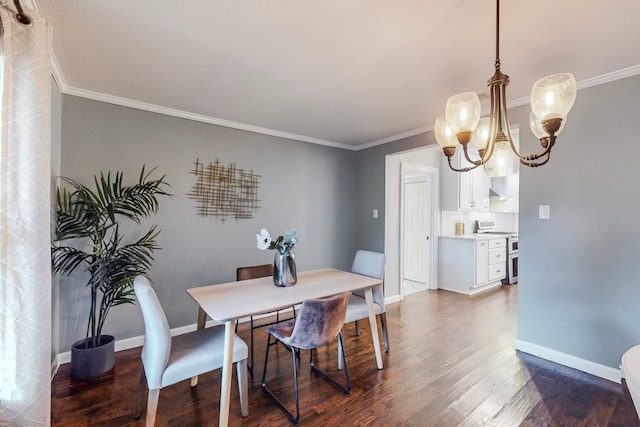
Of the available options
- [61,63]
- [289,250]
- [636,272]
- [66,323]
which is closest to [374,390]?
[289,250]

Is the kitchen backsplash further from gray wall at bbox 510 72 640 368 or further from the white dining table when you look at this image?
the white dining table

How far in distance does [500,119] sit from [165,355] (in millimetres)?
2155

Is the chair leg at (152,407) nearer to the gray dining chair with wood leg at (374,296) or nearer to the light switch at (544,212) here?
the gray dining chair with wood leg at (374,296)

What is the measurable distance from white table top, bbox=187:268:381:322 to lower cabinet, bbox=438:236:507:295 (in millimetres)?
2770

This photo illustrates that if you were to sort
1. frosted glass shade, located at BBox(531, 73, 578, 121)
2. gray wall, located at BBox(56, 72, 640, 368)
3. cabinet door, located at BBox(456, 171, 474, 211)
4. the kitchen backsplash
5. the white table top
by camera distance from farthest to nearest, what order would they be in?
1. the kitchen backsplash
2. cabinet door, located at BBox(456, 171, 474, 211)
3. gray wall, located at BBox(56, 72, 640, 368)
4. the white table top
5. frosted glass shade, located at BBox(531, 73, 578, 121)

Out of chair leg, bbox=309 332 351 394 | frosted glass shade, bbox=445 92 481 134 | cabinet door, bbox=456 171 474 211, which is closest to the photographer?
frosted glass shade, bbox=445 92 481 134

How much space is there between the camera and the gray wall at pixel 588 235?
212 centimetres

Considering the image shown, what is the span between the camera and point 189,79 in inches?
90.0

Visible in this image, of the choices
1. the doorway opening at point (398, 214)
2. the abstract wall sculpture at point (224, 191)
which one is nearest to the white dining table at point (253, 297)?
the abstract wall sculpture at point (224, 191)

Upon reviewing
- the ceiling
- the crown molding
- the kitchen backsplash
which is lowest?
the kitchen backsplash

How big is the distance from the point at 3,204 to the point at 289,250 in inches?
60.4

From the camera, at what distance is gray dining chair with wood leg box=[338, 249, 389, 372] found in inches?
96.3

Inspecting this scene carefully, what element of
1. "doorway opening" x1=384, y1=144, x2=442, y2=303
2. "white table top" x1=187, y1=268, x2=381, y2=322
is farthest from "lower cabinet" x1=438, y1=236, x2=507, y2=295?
"white table top" x1=187, y1=268, x2=381, y2=322

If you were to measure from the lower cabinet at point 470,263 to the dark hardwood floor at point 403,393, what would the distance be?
1760mm
